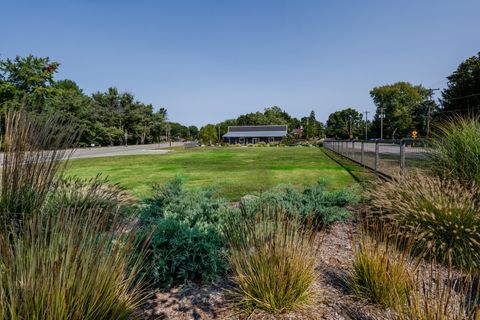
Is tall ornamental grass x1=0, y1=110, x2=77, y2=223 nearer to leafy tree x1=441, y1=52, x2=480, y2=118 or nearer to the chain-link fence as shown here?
the chain-link fence

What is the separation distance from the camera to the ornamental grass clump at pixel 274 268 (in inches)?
83.8

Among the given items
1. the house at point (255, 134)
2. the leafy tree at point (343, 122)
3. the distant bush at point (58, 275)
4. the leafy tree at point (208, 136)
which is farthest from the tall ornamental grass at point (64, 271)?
the leafy tree at point (343, 122)

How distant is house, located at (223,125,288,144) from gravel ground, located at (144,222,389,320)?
66840 mm

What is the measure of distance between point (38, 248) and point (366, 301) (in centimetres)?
241

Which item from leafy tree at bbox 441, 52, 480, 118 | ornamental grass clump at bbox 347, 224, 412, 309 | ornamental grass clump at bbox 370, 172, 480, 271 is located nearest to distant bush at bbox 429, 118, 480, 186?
ornamental grass clump at bbox 370, 172, 480, 271

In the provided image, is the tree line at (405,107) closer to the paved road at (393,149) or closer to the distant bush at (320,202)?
the paved road at (393,149)

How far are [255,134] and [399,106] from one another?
38.0 meters

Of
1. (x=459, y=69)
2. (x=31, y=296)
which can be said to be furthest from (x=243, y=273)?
(x=459, y=69)

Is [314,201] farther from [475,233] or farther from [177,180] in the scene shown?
[177,180]

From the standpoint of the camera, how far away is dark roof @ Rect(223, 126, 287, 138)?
70.6 metres

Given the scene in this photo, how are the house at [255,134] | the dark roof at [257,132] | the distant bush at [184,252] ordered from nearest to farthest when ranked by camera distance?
the distant bush at [184,252] → the house at [255,134] → the dark roof at [257,132]

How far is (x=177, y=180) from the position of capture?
4.96 metres

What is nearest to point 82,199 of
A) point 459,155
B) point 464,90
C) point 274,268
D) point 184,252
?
point 184,252

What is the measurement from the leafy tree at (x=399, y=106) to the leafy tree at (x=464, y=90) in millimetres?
22285
